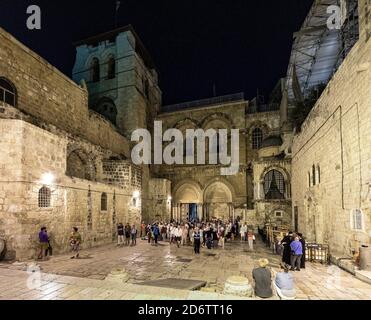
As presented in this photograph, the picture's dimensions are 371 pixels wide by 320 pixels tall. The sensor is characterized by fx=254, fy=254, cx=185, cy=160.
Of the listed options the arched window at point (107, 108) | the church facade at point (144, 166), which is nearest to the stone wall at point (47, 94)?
the church facade at point (144, 166)

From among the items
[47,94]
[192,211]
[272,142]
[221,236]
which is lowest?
[192,211]

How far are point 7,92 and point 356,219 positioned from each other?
15404 mm

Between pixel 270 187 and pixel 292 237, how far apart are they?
1179 centimetres

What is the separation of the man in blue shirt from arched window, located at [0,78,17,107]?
13889mm

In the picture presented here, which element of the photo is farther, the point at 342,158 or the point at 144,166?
the point at 144,166

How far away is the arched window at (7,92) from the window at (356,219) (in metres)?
15.1

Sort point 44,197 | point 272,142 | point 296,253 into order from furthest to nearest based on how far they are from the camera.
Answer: point 272,142
point 44,197
point 296,253

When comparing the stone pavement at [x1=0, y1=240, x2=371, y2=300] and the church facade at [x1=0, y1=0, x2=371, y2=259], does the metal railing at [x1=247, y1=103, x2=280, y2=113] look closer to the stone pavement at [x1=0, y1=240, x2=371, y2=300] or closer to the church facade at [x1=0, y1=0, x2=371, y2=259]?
the church facade at [x1=0, y1=0, x2=371, y2=259]

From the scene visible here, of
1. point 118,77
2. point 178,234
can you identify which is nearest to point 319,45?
point 178,234

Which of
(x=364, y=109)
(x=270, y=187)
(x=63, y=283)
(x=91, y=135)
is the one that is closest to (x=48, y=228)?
(x=63, y=283)

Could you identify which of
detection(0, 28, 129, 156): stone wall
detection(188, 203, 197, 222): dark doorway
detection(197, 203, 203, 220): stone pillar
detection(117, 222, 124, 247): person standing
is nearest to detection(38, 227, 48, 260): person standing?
detection(117, 222, 124, 247): person standing

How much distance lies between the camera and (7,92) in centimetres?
1239

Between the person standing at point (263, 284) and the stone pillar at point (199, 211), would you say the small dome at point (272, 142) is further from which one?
the person standing at point (263, 284)

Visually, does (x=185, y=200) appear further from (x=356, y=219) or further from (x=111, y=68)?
(x=356, y=219)
